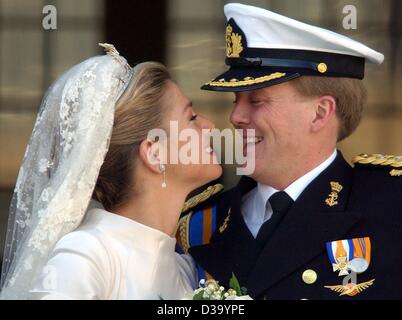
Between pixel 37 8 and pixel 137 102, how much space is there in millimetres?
1509

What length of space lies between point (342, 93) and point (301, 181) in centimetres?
22

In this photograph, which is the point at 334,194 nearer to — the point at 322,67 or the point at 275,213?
the point at 275,213

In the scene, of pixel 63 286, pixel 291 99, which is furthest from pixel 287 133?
pixel 63 286

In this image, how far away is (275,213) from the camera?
9.54 feet

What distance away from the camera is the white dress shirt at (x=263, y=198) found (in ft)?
9.61

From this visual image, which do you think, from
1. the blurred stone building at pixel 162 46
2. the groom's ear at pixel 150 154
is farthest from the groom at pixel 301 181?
the blurred stone building at pixel 162 46

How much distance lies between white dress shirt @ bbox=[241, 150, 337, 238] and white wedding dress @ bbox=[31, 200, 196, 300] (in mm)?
203

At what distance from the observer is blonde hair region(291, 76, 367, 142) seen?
2.92m

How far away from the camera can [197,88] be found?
14.0 ft

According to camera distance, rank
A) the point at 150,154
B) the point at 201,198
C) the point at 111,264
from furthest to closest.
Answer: the point at 201,198 → the point at 150,154 → the point at 111,264

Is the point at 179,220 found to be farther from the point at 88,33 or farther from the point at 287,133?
the point at 88,33

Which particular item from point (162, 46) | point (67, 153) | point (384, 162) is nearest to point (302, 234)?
point (384, 162)

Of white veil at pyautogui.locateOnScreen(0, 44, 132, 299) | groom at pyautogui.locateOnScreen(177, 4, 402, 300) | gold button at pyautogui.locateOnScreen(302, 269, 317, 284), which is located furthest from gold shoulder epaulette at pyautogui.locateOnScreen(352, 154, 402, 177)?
white veil at pyautogui.locateOnScreen(0, 44, 132, 299)

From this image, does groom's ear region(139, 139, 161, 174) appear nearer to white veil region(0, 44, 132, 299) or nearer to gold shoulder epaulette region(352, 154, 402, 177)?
white veil region(0, 44, 132, 299)
